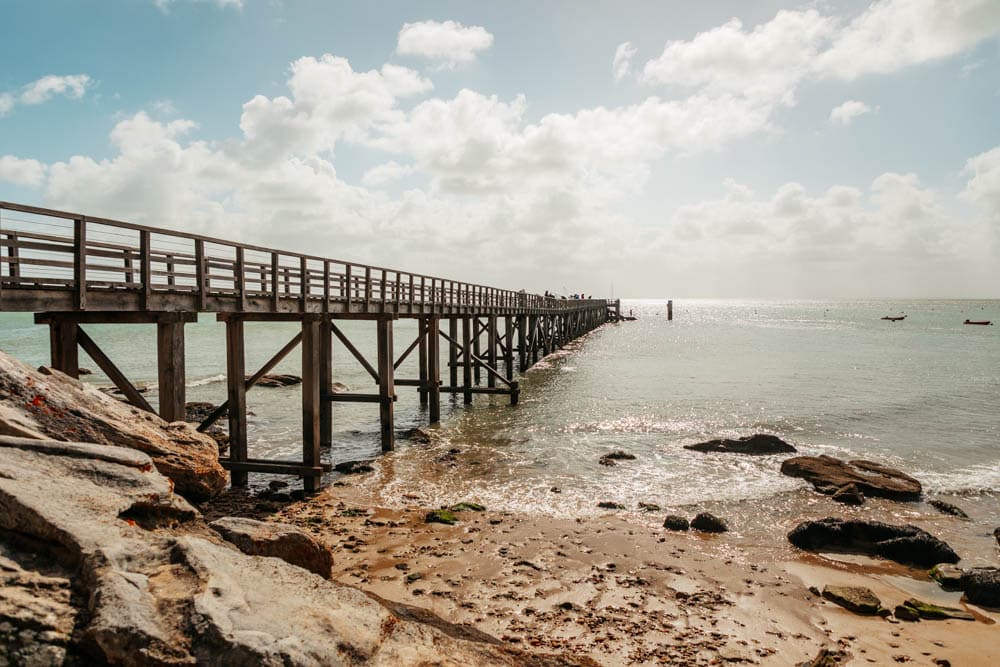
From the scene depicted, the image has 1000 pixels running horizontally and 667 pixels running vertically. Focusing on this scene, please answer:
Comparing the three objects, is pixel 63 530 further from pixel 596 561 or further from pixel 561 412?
pixel 561 412

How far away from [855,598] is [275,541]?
713 cm

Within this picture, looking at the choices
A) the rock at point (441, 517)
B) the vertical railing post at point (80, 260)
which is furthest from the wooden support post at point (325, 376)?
the vertical railing post at point (80, 260)

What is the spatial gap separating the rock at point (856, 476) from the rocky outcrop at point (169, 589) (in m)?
10.8

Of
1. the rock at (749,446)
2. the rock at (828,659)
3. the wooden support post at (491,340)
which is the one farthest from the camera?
the wooden support post at (491,340)

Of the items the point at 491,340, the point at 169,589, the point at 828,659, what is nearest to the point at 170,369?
the point at 169,589

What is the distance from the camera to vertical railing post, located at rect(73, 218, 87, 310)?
7.13 m

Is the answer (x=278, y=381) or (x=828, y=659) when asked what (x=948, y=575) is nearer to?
(x=828, y=659)

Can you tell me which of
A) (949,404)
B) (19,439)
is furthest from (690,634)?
(949,404)

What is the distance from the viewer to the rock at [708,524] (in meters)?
9.81

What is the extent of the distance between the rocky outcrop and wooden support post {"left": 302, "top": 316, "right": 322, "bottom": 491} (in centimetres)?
712

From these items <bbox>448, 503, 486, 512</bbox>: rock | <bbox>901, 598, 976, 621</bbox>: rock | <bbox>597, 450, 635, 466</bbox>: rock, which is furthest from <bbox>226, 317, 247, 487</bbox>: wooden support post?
<bbox>901, 598, 976, 621</bbox>: rock

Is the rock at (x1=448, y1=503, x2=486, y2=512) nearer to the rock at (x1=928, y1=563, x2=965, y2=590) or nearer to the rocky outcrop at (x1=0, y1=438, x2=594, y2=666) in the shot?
the rocky outcrop at (x1=0, y1=438, x2=594, y2=666)

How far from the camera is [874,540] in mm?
9258

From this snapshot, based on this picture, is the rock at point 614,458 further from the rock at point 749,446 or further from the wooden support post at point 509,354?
the wooden support post at point 509,354
